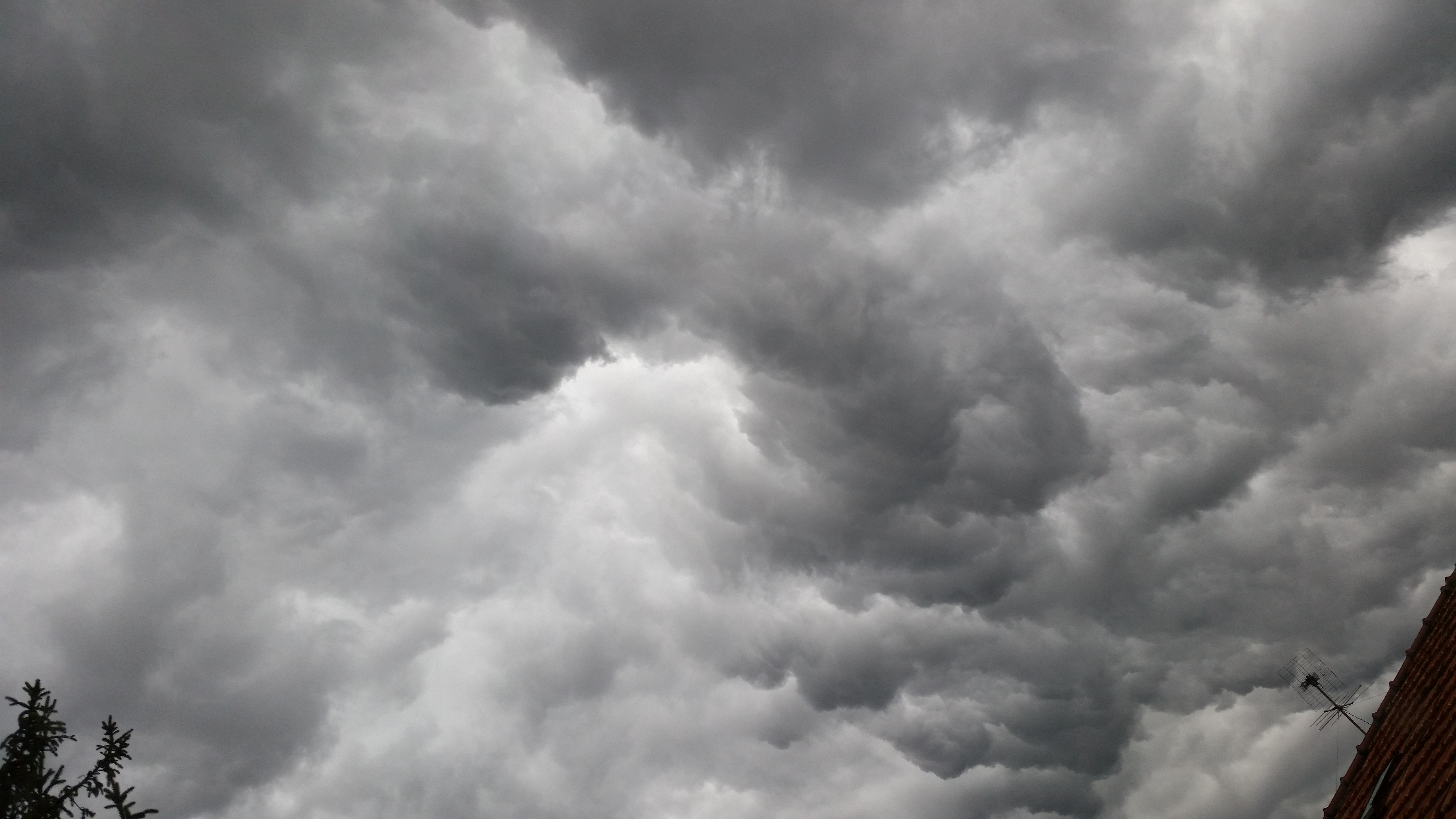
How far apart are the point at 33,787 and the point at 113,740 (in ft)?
10.3

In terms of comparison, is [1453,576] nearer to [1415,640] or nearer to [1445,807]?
[1415,640]

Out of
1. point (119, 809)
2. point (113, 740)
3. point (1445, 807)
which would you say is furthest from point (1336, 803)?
point (113, 740)

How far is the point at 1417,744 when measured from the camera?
27.1m

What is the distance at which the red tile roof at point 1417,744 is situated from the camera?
24234mm

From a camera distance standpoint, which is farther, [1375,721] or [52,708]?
[52,708]

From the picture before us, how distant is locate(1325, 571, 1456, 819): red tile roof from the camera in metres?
24.2

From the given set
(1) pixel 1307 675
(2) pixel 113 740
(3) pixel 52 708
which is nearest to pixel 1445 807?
(1) pixel 1307 675

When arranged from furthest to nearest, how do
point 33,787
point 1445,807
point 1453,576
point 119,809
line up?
point 33,787 < point 1453,576 < point 119,809 < point 1445,807

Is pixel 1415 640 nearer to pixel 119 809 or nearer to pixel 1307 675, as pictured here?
pixel 1307 675

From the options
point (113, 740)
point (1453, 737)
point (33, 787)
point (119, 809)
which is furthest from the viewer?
point (113, 740)

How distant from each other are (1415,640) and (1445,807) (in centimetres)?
1073

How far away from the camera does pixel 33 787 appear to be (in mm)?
33844

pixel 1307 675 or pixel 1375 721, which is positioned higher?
pixel 1307 675

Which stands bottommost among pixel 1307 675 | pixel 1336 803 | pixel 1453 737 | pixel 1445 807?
pixel 1445 807
